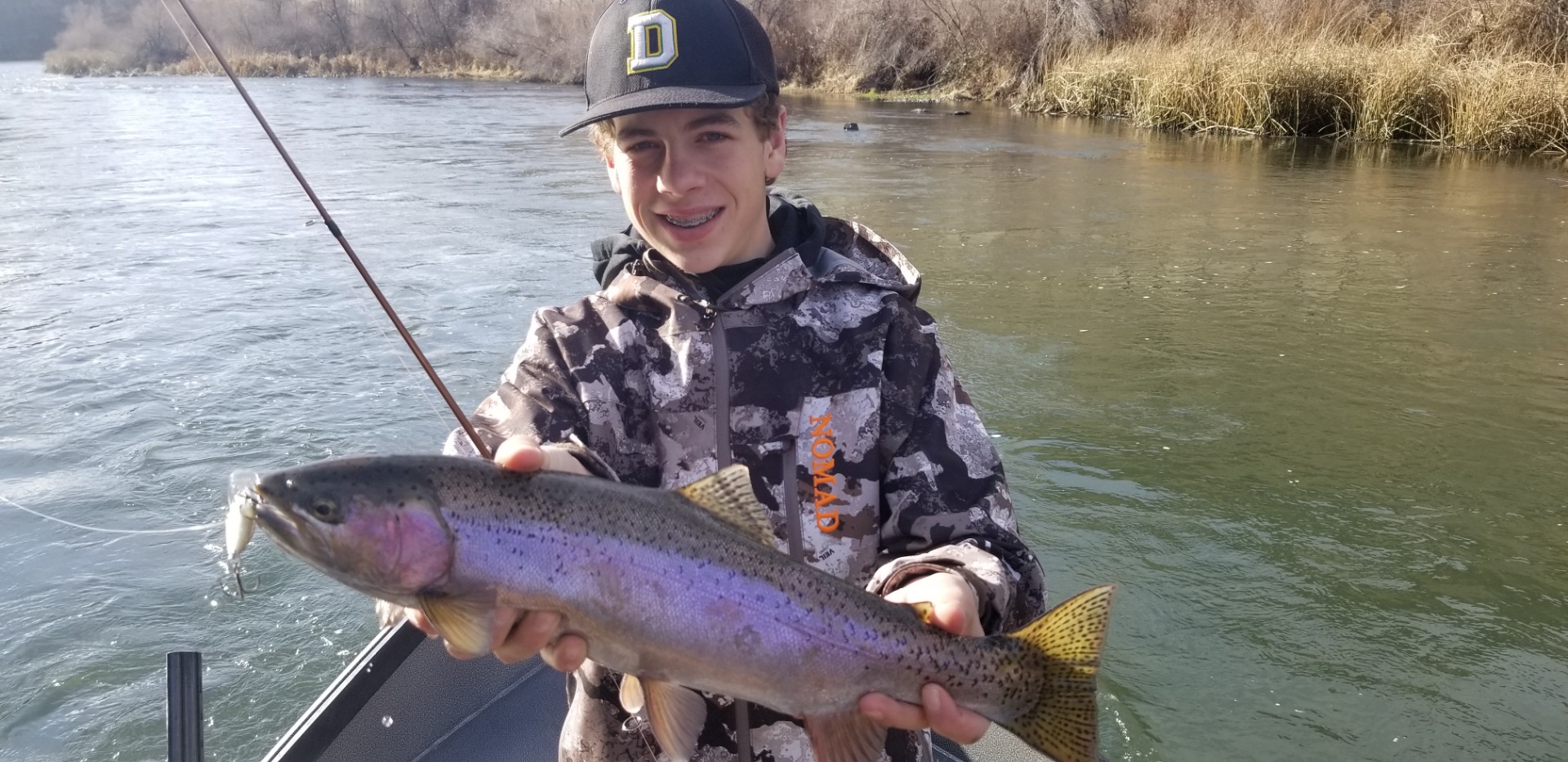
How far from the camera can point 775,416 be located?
2.57 meters

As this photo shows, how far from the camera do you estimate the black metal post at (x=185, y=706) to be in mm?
2291

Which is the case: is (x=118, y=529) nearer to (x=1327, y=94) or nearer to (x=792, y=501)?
(x=792, y=501)

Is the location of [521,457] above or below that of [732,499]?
above

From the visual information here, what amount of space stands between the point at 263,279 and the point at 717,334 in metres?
10.6

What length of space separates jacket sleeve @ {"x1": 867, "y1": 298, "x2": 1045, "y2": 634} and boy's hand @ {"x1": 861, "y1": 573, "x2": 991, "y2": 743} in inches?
3.6

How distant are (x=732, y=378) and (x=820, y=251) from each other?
1.36ft

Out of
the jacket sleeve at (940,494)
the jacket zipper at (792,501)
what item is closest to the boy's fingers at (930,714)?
the jacket sleeve at (940,494)

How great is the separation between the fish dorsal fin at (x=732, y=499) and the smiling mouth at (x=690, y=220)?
0.74 metres

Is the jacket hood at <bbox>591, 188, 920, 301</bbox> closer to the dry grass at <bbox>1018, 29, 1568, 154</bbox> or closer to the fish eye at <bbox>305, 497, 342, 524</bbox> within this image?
the fish eye at <bbox>305, 497, 342, 524</bbox>

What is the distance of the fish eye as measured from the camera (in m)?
1.86

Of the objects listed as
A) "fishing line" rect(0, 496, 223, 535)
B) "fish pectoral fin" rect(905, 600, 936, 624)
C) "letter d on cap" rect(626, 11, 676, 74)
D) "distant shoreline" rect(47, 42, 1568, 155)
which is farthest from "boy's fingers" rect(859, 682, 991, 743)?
"distant shoreline" rect(47, 42, 1568, 155)

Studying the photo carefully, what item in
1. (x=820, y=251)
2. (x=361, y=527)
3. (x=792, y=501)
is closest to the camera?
(x=361, y=527)

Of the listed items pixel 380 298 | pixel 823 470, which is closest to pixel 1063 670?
pixel 823 470

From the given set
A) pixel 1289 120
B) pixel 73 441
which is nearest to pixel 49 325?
pixel 73 441
